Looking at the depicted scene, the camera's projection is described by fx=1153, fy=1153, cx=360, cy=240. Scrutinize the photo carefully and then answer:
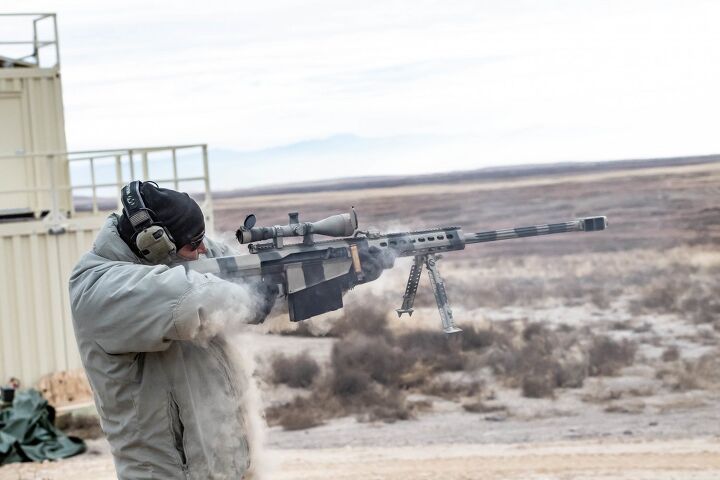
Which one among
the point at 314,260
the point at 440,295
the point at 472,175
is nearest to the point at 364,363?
the point at 440,295

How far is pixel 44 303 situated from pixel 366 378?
6.01 m

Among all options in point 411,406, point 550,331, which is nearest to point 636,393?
point 411,406

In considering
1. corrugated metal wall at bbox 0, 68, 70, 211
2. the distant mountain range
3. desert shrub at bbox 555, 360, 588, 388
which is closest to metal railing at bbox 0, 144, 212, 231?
corrugated metal wall at bbox 0, 68, 70, 211

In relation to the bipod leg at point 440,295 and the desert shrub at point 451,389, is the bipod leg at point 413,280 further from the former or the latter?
the desert shrub at point 451,389

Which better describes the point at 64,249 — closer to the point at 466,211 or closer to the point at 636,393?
the point at 636,393

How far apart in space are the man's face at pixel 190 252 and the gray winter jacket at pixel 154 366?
19 cm

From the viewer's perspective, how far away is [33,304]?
13.9 m

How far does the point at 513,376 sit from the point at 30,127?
838cm

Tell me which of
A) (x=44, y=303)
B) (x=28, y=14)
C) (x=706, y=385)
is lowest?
(x=706, y=385)

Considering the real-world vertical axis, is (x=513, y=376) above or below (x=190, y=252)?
below

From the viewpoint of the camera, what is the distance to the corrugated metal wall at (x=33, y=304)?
Result: 13859 mm

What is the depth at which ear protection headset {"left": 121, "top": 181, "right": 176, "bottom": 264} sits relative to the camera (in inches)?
151

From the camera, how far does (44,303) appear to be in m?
14.0

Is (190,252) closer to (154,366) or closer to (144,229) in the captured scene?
(144,229)
